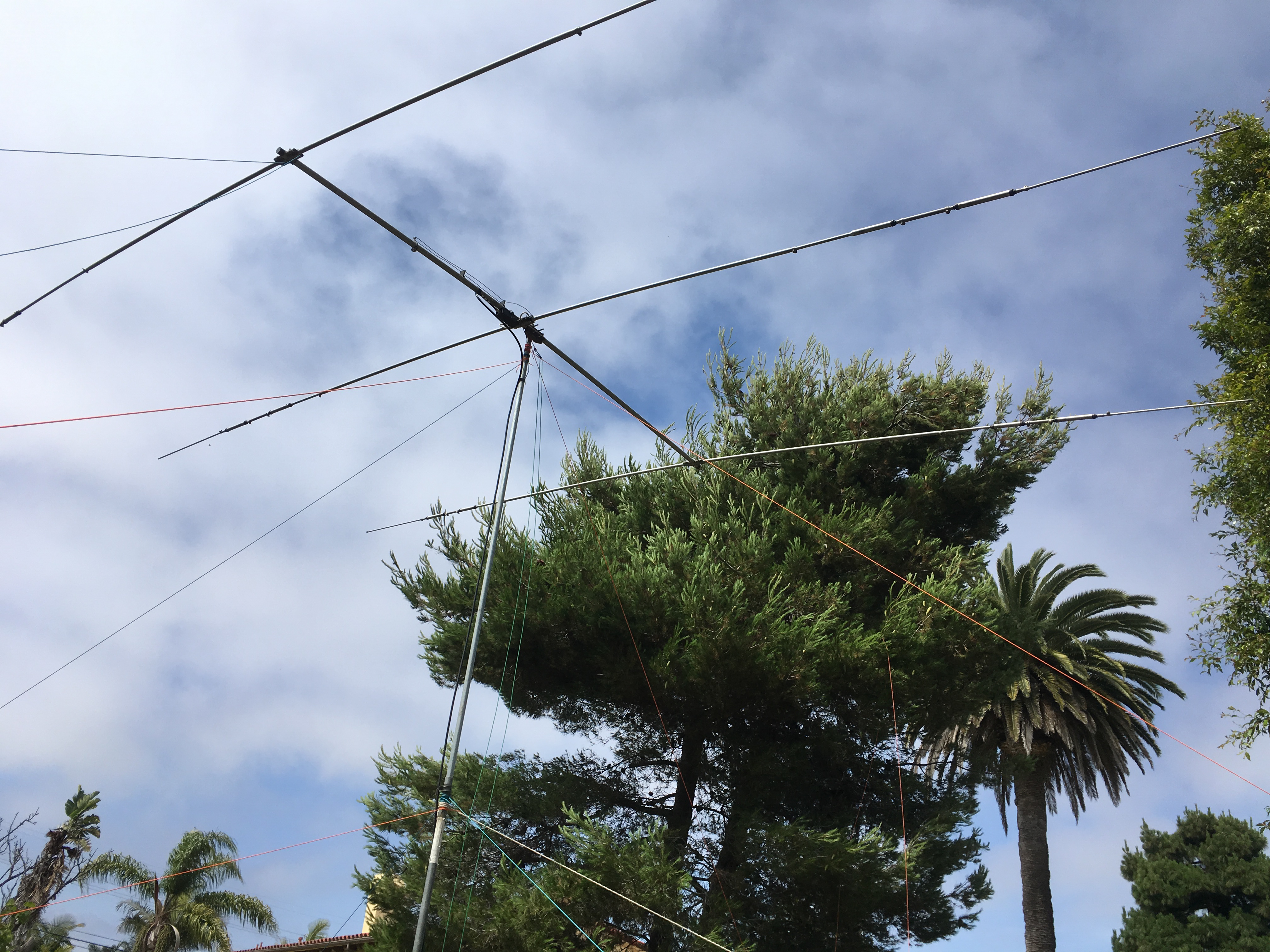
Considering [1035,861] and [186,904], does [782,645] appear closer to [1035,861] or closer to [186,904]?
[1035,861]

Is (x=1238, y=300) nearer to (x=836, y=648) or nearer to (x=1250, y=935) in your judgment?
(x=836, y=648)

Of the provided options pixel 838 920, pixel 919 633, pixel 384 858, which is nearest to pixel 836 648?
pixel 919 633

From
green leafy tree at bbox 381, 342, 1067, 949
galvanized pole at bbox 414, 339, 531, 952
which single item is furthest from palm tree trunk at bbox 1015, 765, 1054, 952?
galvanized pole at bbox 414, 339, 531, 952

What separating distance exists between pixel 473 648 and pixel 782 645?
6981mm

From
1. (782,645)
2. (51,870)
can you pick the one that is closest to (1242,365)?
(782,645)

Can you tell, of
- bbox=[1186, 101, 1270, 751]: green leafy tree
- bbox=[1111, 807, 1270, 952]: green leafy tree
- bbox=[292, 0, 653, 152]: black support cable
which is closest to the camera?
bbox=[292, 0, 653, 152]: black support cable

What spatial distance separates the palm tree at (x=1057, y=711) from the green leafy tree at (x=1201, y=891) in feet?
41.2

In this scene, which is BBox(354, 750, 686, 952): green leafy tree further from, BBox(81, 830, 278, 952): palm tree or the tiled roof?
BBox(81, 830, 278, 952): palm tree

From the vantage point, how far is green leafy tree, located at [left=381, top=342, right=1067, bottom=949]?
11742 millimetres

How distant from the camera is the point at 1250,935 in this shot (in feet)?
84.1

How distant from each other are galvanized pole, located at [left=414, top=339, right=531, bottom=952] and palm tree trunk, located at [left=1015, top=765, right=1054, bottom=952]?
42.4ft

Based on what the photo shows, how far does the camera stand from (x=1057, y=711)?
1842cm

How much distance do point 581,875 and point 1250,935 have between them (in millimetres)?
27163

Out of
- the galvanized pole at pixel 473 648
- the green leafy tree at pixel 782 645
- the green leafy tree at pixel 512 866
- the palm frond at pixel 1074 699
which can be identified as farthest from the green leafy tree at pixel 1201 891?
the galvanized pole at pixel 473 648
